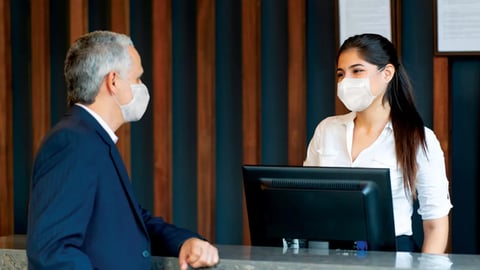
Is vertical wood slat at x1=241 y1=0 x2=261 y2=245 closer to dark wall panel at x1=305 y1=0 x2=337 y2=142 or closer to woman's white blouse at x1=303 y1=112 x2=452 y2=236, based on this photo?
dark wall panel at x1=305 y1=0 x2=337 y2=142

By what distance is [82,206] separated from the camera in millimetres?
1948

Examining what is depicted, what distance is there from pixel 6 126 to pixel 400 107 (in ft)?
7.38

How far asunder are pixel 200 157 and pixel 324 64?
30.4 inches

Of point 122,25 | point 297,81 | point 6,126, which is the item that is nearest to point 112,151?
point 297,81

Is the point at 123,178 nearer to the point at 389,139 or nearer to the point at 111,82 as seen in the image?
the point at 111,82

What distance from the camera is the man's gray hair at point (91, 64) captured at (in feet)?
7.07

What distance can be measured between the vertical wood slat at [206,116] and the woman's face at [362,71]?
1094 mm

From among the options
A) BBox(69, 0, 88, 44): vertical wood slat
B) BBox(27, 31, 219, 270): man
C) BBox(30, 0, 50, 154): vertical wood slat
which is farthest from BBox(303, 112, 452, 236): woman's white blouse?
BBox(30, 0, 50, 154): vertical wood slat

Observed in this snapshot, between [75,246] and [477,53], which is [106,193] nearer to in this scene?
[75,246]

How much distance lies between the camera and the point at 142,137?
4188 millimetres

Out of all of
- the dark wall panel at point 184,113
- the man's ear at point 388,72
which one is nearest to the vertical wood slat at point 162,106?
the dark wall panel at point 184,113

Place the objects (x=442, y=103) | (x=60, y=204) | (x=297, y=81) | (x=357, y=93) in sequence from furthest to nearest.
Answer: (x=297, y=81) → (x=442, y=103) → (x=357, y=93) → (x=60, y=204)

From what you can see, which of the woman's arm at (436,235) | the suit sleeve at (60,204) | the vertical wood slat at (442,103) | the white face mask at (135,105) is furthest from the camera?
the vertical wood slat at (442,103)

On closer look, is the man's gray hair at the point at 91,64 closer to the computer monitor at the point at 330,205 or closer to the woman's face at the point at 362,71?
the computer monitor at the point at 330,205
